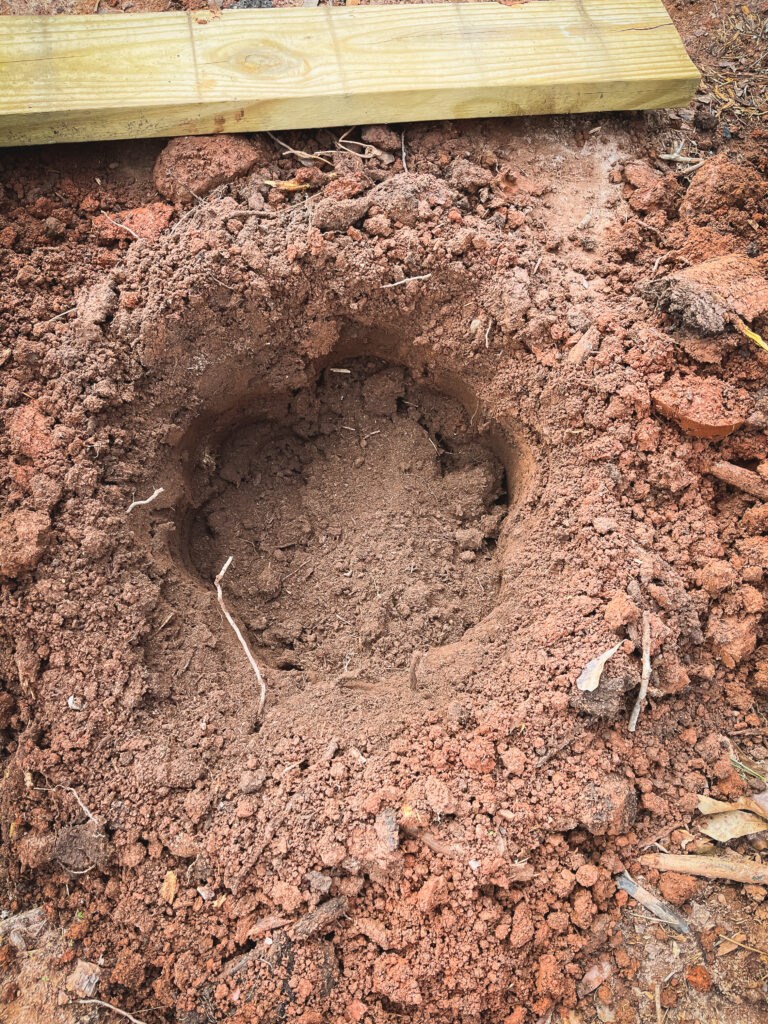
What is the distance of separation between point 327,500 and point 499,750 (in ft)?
3.94

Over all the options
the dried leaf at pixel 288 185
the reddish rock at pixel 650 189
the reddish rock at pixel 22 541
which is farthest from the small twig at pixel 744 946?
the dried leaf at pixel 288 185

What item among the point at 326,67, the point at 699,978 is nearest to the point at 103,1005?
the point at 699,978

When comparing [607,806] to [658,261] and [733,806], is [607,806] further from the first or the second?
[658,261]

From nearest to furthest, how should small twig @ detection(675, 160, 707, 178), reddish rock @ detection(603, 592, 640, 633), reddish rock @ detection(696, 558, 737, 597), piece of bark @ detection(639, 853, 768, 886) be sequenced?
piece of bark @ detection(639, 853, 768, 886), reddish rock @ detection(603, 592, 640, 633), reddish rock @ detection(696, 558, 737, 597), small twig @ detection(675, 160, 707, 178)

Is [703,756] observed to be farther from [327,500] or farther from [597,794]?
[327,500]

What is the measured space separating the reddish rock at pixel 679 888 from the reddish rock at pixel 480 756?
575mm

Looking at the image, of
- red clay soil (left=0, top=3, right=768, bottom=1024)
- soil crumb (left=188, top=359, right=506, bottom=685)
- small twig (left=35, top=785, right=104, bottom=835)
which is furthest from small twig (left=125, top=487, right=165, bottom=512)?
small twig (left=35, top=785, right=104, bottom=835)

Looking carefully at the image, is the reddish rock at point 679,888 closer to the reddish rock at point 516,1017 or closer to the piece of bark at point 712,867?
the piece of bark at point 712,867

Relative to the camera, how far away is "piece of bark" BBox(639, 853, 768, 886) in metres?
1.87

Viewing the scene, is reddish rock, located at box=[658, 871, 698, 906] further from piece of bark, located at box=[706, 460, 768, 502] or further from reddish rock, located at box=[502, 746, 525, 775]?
piece of bark, located at box=[706, 460, 768, 502]

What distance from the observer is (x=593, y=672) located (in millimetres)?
1947

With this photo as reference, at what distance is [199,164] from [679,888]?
274 cm

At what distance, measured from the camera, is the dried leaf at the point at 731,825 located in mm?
1932

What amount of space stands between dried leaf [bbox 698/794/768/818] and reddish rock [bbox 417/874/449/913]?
788 mm
